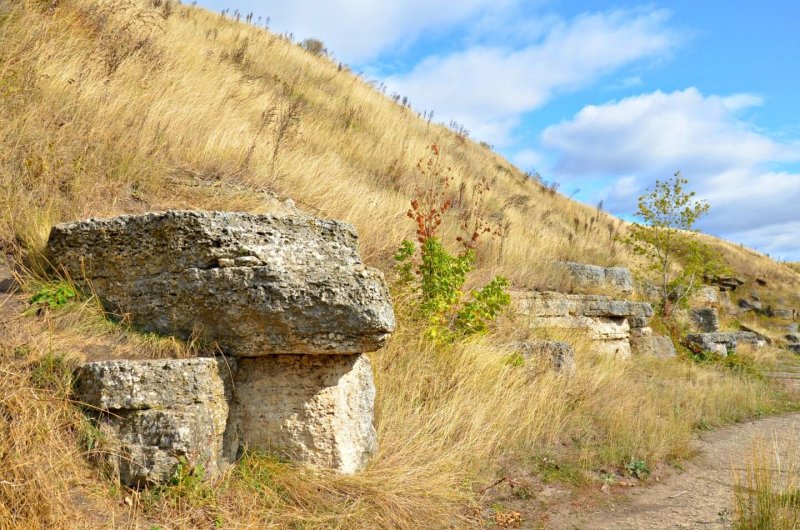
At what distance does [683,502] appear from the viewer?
4965mm

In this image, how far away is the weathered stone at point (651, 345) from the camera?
10977mm

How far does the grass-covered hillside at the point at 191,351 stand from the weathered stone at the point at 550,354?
0.23 metres

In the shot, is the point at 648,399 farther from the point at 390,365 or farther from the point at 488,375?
the point at 390,365

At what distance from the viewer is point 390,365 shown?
16.9ft

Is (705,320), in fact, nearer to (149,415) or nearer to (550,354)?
(550,354)

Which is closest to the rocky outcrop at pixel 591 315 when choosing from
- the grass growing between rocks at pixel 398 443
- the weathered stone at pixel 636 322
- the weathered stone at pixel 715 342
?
the weathered stone at pixel 636 322

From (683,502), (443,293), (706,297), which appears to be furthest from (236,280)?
(706,297)

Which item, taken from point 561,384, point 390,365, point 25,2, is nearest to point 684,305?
point 561,384

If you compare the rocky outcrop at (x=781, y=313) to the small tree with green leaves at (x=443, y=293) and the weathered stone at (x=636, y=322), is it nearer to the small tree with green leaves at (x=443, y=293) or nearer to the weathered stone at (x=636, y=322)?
the weathered stone at (x=636, y=322)

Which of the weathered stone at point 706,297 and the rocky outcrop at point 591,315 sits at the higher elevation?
the weathered stone at point 706,297

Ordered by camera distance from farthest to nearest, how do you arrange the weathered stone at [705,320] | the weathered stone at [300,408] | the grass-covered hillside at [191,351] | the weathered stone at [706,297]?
1. the weathered stone at [706,297]
2. the weathered stone at [705,320]
3. the weathered stone at [300,408]
4. the grass-covered hillside at [191,351]

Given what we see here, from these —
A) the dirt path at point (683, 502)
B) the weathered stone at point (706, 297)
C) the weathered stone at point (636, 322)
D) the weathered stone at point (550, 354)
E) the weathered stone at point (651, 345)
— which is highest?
the weathered stone at point (706, 297)

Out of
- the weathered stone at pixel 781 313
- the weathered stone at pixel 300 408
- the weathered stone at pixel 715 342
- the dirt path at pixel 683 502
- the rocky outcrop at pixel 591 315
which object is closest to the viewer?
the weathered stone at pixel 300 408

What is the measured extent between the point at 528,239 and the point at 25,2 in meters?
8.32
